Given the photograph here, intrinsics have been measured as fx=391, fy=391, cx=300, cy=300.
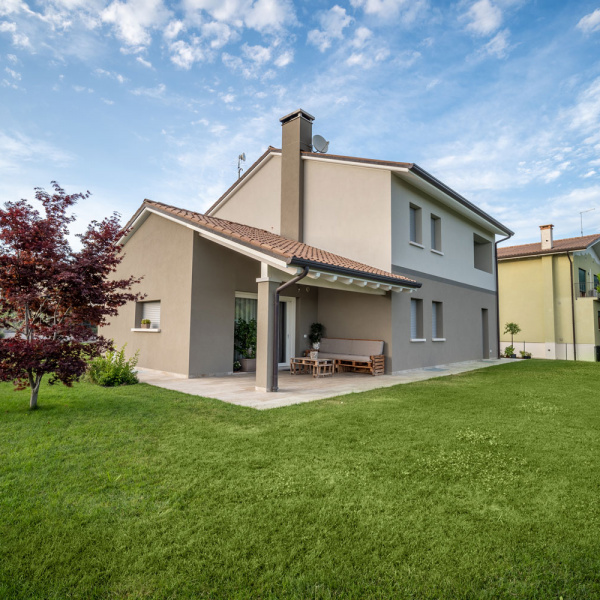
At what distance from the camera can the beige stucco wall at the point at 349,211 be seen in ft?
38.9

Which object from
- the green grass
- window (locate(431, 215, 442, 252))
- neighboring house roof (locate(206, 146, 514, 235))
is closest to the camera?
the green grass

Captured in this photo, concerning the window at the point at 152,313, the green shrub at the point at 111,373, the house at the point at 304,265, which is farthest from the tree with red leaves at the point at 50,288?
the window at the point at 152,313

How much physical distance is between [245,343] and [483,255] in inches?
524

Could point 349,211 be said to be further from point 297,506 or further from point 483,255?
point 297,506

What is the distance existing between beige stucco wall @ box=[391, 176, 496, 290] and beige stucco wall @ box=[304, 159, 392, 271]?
36 cm

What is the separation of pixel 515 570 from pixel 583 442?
334 centimetres

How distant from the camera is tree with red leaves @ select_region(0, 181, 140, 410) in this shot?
5.83 m

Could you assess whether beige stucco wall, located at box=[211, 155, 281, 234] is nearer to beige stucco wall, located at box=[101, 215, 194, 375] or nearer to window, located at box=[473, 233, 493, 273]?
beige stucco wall, located at box=[101, 215, 194, 375]

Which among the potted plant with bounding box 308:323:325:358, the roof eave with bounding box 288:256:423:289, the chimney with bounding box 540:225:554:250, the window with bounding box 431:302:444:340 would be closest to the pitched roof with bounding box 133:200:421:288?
the roof eave with bounding box 288:256:423:289

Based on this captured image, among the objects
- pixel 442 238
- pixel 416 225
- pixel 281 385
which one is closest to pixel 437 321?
pixel 442 238

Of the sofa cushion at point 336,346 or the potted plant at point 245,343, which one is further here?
the sofa cushion at point 336,346

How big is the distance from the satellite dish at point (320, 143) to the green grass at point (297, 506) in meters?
11.1

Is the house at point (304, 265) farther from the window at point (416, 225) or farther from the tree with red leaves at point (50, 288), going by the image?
the tree with red leaves at point (50, 288)

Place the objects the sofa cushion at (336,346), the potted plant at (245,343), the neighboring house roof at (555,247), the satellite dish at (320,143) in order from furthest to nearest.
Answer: the neighboring house roof at (555,247) → the satellite dish at (320,143) → the sofa cushion at (336,346) → the potted plant at (245,343)
